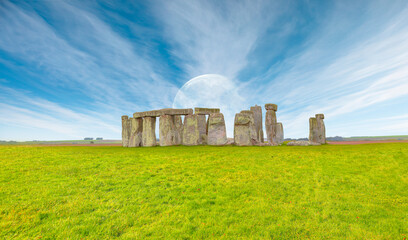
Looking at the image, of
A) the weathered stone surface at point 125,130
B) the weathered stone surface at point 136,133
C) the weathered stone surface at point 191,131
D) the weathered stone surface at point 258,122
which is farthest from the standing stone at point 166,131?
the weathered stone surface at point 258,122

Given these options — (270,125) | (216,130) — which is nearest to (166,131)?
(216,130)

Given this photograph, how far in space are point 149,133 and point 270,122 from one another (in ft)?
33.7

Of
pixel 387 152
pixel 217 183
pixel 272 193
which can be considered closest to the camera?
pixel 272 193

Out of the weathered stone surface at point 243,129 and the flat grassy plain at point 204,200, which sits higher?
the weathered stone surface at point 243,129

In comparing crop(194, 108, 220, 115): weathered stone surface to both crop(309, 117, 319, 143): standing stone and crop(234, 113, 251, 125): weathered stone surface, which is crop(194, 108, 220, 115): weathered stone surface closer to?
crop(234, 113, 251, 125): weathered stone surface

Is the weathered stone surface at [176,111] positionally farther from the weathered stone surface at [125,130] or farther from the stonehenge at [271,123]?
the stonehenge at [271,123]

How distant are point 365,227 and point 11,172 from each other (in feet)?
34.3

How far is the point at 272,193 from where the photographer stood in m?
5.64

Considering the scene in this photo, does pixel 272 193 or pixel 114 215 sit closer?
pixel 114 215

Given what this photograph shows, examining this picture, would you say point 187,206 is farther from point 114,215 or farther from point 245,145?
point 245,145

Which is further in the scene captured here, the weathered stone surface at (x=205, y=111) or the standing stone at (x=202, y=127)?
the standing stone at (x=202, y=127)

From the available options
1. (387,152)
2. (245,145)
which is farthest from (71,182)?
(387,152)

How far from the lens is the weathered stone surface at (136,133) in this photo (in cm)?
1667

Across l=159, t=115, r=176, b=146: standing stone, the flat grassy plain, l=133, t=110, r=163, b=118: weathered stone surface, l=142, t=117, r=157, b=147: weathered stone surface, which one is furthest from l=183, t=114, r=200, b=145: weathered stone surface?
the flat grassy plain
